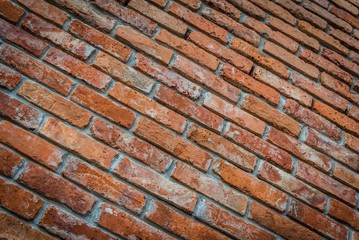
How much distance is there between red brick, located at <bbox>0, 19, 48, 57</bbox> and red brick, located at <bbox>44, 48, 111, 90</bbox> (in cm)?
4

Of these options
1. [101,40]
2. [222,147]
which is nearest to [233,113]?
[222,147]

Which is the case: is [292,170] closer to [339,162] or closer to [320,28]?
[339,162]

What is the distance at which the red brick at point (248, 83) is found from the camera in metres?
1.05

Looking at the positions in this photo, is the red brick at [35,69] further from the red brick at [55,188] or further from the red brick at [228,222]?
the red brick at [228,222]

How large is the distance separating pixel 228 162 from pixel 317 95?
58cm

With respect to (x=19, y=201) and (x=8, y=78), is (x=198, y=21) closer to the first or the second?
(x=8, y=78)

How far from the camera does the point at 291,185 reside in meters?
0.96

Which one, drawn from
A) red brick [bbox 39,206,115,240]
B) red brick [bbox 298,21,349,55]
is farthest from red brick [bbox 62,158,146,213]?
red brick [bbox 298,21,349,55]

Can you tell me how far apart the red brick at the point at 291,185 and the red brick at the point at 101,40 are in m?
0.74

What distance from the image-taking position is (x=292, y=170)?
976 millimetres

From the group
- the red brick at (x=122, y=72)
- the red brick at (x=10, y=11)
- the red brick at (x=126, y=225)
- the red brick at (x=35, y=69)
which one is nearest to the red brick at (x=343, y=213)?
the red brick at (x=126, y=225)

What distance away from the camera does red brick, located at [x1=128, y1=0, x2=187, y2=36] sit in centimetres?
107

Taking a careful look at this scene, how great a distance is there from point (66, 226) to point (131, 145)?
33cm

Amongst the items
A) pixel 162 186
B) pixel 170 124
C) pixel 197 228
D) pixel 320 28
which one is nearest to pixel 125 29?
pixel 170 124
